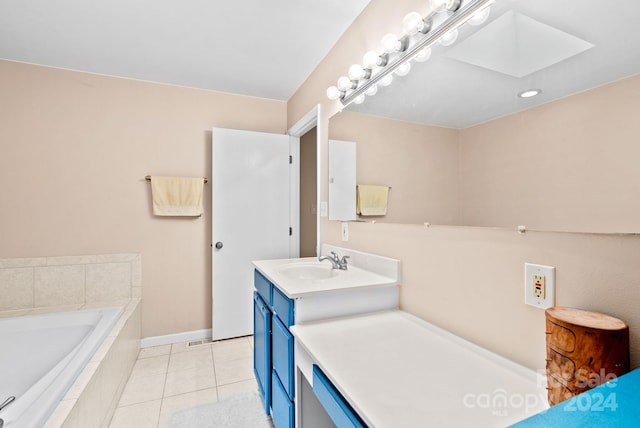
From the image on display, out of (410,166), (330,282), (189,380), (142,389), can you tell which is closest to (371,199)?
(410,166)

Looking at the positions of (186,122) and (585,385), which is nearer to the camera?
(585,385)

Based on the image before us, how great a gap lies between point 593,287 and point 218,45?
2.42 meters

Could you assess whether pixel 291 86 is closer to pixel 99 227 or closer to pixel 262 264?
pixel 262 264

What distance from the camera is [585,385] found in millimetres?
595

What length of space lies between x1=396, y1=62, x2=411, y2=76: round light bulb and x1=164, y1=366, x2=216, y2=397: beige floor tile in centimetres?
225

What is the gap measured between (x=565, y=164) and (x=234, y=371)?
91.2 inches

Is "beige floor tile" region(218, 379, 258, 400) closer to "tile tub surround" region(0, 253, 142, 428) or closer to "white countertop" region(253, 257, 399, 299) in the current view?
"tile tub surround" region(0, 253, 142, 428)

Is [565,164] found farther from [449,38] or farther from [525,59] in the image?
[449,38]

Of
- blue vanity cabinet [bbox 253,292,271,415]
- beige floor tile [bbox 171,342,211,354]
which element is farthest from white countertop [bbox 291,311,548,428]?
beige floor tile [bbox 171,342,211,354]

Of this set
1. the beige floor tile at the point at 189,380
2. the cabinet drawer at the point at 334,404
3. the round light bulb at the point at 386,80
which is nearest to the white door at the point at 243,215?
the beige floor tile at the point at 189,380

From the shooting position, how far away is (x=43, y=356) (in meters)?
1.85

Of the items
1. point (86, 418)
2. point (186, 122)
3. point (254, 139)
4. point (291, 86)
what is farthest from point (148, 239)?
point (291, 86)

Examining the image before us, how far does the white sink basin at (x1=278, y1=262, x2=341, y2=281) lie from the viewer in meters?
1.80

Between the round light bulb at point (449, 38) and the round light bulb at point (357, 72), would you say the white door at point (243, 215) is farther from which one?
the round light bulb at point (449, 38)
